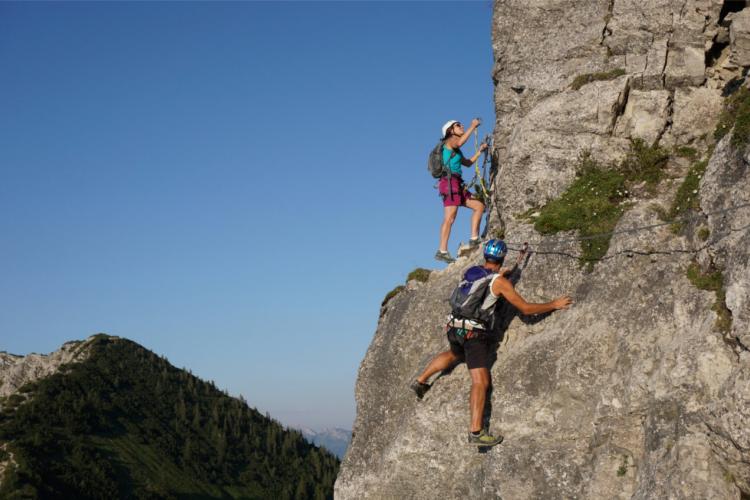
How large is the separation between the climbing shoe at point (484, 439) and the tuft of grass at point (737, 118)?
708 centimetres

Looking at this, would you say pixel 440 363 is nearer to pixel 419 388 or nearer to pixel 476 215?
pixel 419 388

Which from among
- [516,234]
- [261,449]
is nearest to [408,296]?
[516,234]

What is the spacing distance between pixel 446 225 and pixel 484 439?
23.8 feet

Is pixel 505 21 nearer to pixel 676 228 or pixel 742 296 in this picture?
pixel 676 228

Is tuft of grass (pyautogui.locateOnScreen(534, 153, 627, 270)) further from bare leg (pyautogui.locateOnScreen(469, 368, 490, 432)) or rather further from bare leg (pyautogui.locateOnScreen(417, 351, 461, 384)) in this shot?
bare leg (pyautogui.locateOnScreen(417, 351, 461, 384))

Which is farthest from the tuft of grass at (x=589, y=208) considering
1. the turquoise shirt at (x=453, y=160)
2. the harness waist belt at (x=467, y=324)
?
the turquoise shirt at (x=453, y=160)

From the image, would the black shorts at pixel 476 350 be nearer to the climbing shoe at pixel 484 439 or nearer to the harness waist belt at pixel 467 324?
the harness waist belt at pixel 467 324

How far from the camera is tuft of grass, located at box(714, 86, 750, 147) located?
14.0m

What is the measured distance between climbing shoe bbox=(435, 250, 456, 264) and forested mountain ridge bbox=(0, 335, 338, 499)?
89837mm

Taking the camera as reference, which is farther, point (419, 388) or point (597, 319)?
point (419, 388)

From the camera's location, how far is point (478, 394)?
15242mm

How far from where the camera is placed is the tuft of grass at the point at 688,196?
15023 millimetres

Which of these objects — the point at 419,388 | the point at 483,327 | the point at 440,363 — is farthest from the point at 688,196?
the point at 419,388

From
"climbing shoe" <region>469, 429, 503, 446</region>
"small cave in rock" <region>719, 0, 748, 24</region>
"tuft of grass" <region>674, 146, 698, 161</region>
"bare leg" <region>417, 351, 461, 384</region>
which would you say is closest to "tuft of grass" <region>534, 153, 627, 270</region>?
"tuft of grass" <region>674, 146, 698, 161</region>
